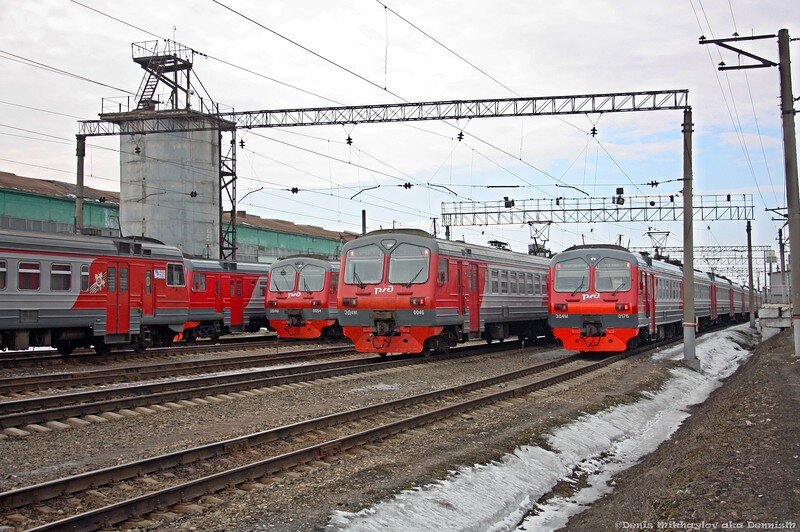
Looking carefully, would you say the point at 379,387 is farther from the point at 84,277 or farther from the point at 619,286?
the point at 619,286

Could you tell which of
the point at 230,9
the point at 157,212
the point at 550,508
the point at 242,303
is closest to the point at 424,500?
the point at 550,508

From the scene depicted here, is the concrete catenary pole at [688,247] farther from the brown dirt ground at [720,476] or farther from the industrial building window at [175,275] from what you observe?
the industrial building window at [175,275]

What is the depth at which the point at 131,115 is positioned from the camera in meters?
43.6

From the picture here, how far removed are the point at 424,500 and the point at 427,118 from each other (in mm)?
22474

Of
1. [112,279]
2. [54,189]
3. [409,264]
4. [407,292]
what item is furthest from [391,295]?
[54,189]

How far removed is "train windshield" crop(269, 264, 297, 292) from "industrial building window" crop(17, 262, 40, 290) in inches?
458

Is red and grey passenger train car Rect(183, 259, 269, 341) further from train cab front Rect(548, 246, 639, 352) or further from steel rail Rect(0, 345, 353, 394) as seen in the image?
train cab front Rect(548, 246, 639, 352)

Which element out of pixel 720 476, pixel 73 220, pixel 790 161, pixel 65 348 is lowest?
pixel 720 476

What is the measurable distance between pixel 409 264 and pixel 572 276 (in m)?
6.00

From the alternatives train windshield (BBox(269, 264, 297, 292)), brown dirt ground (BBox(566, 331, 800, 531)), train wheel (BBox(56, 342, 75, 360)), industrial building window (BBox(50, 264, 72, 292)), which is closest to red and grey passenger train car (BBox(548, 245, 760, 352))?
brown dirt ground (BBox(566, 331, 800, 531))

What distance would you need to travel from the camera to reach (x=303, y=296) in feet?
98.1

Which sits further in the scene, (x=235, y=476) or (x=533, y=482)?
(x=533, y=482)

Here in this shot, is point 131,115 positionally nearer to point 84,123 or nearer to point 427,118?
point 84,123

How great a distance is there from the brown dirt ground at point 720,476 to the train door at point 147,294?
16.3 meters
